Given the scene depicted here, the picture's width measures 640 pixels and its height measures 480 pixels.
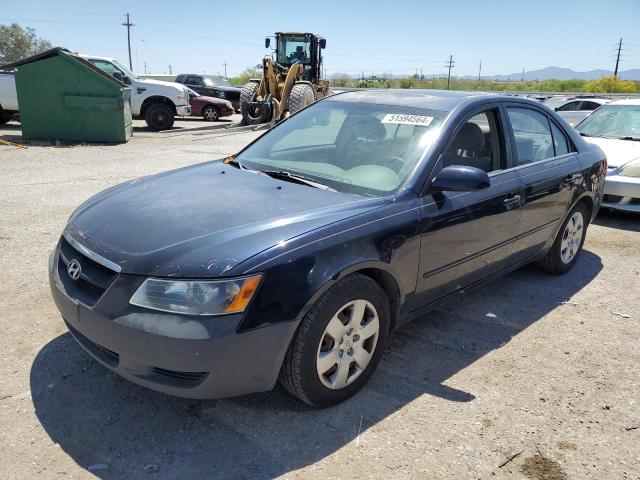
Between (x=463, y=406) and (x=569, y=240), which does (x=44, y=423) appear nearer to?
(x=463, y=406)

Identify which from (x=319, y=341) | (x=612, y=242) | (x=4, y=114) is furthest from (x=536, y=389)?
(x=4, y=114)

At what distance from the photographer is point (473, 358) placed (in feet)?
11.2

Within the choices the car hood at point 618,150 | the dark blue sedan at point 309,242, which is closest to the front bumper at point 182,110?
the car hood at point 618,150

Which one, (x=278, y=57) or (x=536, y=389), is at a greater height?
(x=278, y=57)

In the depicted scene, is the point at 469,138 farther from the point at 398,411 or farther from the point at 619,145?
the point at 619,145

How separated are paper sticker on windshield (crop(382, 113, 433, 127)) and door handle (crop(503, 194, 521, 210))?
0.82 metres

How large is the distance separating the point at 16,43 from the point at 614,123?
68087 mm

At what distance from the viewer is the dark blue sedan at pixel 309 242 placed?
2.33 m

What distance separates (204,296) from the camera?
229 cm

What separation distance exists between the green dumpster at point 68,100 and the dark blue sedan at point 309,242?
31.9 ft

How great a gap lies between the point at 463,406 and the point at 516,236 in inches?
61.1

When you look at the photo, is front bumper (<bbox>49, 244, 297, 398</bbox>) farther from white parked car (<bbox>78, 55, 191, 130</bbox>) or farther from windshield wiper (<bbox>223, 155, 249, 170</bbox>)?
white parked car (<bbox>78, 55, 191, 130</bbox>)

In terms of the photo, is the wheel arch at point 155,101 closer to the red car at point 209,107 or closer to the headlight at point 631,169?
the red car at point 209,107

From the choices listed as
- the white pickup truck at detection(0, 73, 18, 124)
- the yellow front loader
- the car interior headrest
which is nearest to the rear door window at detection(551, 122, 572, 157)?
the car interior headrest
